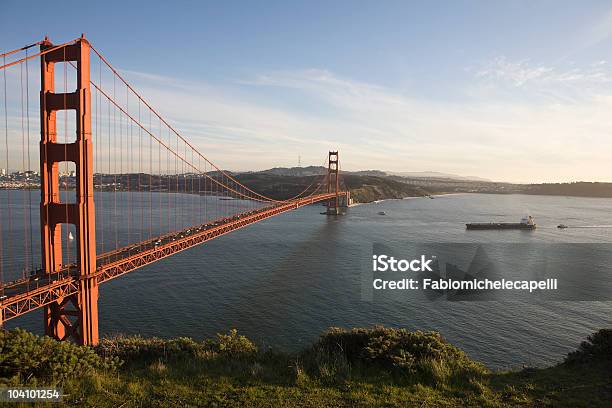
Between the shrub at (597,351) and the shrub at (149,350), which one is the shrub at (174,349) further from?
the shrub at (597,351)

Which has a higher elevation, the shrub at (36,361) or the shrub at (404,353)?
the shrub at (36,361)

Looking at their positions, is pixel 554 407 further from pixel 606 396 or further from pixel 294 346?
pixel 294 346

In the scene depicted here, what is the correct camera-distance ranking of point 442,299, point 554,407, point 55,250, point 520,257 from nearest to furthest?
1. point 554,407
2. point 55,250
3. point 442,299
4. point 520,257

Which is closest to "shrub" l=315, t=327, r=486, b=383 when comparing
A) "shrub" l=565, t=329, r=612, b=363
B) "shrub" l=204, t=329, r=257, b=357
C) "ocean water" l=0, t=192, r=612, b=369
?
"shrub" l=204, t=329, r=257, b=357

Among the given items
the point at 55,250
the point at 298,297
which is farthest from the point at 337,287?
the point at 55,250

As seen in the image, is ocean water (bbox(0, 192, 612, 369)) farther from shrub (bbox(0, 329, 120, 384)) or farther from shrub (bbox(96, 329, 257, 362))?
shrub (bbox(0, 329, 120, 384))

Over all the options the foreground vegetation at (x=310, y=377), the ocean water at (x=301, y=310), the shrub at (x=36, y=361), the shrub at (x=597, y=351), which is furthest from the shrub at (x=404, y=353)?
the ocean water at (x=301, y=310)

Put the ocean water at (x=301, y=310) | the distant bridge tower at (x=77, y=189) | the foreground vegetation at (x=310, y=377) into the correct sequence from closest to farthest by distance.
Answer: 1. the foreground vegetation at (x=310, y=377)
2. the distant bridge tower at (x=77, y=189)
3. the ocean water at (x=301, y=310)
